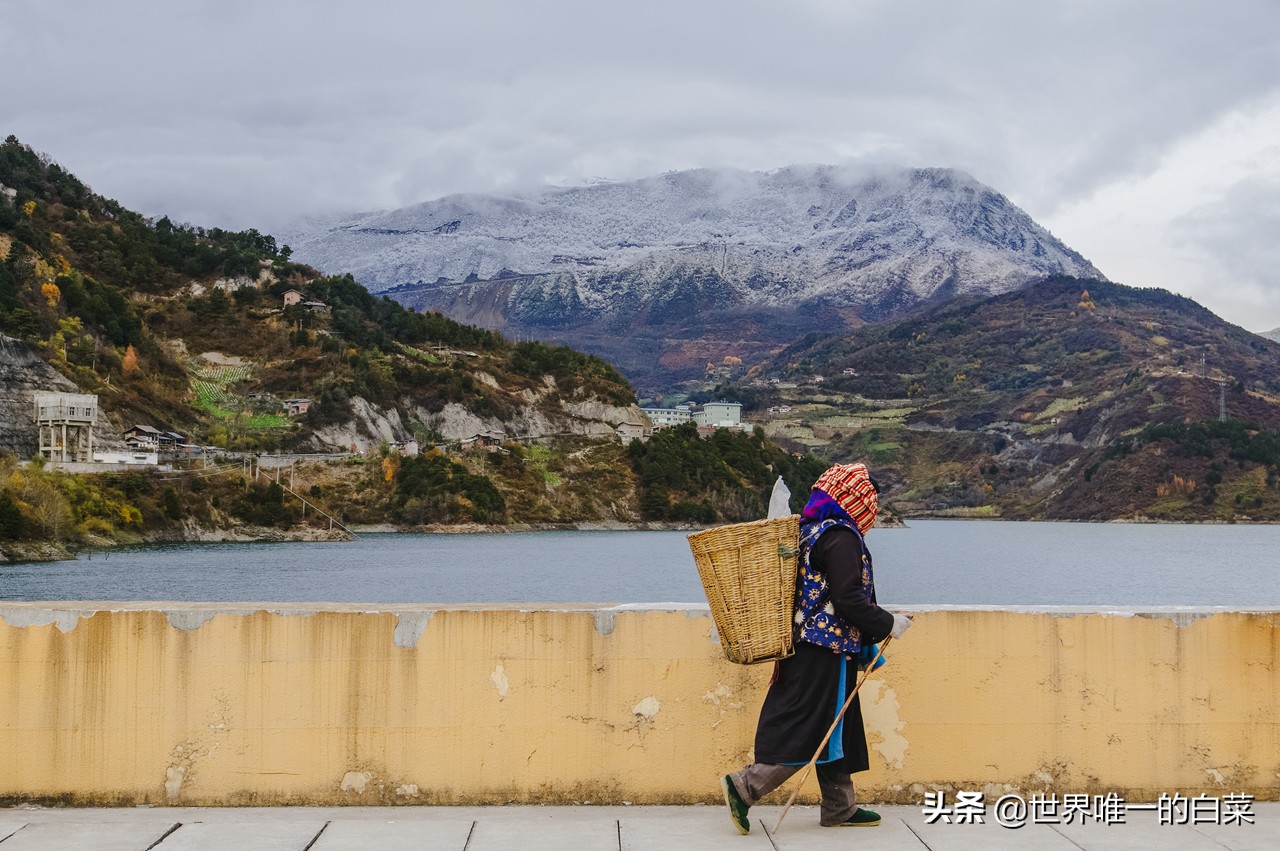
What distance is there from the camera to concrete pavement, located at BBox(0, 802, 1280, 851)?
651 centimetres

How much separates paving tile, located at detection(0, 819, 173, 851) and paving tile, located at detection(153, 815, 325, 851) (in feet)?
0.31

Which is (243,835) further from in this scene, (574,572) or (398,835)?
(574,572)

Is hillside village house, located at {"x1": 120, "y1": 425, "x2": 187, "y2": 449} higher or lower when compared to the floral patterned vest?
higher

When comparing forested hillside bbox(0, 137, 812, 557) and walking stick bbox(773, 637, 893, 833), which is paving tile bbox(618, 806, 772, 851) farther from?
forested hillside bbox(0, 137, 812, 557)

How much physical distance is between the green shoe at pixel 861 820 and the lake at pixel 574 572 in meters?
33.3

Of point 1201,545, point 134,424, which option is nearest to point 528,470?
point 134,424

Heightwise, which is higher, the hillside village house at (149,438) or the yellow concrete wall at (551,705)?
the hillside village house at (149,438)

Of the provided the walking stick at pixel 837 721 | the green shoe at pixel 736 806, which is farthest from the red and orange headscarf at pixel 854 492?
the green shoe at pixel 736 806

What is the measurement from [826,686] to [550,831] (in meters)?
1.47

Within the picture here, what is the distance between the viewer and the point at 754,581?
6.49 meters

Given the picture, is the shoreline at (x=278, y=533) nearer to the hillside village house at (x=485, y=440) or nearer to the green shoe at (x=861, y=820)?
the hillside village house at (x=485, y=440)

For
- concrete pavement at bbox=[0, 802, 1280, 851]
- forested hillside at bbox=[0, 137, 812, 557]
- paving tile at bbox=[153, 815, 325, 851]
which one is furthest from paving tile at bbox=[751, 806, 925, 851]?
forested hillside at bbox=[0, 137, 812, 557]

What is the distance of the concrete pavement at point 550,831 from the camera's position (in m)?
6.51

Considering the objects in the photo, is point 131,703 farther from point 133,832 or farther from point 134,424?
point 134,424
